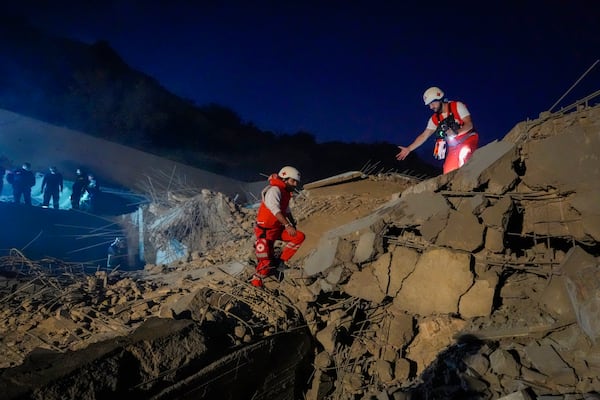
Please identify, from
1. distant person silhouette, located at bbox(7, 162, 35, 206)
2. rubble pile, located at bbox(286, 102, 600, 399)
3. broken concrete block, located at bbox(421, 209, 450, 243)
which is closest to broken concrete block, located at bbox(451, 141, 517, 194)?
rubble pile, located at bbox(286, 102, 600, 399)

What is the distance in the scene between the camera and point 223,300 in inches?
155

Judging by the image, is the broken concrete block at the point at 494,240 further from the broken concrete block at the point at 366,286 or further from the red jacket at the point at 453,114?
the red jacket at the point at 453,114

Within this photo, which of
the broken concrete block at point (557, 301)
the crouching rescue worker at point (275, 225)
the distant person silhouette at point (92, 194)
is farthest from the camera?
the distant person silhouette at point (92, 194)

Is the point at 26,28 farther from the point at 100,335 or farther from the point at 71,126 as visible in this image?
the point at 100,335

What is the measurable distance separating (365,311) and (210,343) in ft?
6.32

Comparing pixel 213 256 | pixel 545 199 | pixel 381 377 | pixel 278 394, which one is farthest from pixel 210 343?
pixel 213 256

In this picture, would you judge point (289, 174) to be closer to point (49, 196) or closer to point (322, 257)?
point (322, 257)

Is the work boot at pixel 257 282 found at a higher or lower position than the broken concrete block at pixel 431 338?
higher

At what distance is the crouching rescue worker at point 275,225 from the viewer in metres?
5.07

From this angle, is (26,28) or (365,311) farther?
(26,28)

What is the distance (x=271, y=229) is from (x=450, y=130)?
327 centimetres

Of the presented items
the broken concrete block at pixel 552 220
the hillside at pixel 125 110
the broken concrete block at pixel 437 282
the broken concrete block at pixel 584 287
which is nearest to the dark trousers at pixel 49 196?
the hillside at pixel 125 110

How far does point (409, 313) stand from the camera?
3629 millimetres

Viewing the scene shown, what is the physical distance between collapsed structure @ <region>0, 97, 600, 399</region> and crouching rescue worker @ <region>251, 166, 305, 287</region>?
0.62 m
